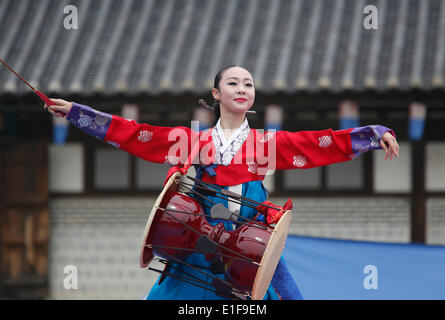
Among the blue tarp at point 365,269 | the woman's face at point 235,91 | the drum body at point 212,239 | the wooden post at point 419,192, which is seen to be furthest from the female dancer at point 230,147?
the wooden post at point 419,192

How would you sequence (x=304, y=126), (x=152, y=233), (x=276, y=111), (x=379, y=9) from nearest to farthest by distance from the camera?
(x=152, y=233) < (x=276, y=111) < (x=304, y=126) < (x=379, y=9)

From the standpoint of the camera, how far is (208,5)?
27.6ft

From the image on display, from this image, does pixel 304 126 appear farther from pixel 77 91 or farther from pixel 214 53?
pixel 77 91

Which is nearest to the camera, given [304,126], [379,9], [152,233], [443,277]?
[152,233]

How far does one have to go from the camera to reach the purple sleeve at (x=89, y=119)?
11.0ft

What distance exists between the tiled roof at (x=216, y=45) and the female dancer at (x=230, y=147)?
3.41 meters

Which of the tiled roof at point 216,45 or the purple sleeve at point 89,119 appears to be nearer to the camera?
the purple sleeve at point 89,119

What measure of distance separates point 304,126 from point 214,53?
1394 millimetres

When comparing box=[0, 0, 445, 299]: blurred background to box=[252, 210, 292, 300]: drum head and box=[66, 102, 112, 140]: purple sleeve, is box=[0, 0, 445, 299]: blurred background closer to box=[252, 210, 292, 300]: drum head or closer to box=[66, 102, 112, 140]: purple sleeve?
box=[66, 102, 112, 140]: purple sleeve

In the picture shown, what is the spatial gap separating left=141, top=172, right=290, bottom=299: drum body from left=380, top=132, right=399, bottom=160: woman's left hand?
582 millimetres

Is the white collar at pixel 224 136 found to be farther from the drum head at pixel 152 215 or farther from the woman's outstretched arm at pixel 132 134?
the drum head at pixel 152 215

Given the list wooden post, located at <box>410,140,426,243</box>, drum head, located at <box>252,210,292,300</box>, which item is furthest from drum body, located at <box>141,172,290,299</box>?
wooden post, located at <box>410,140,426,243</box>
